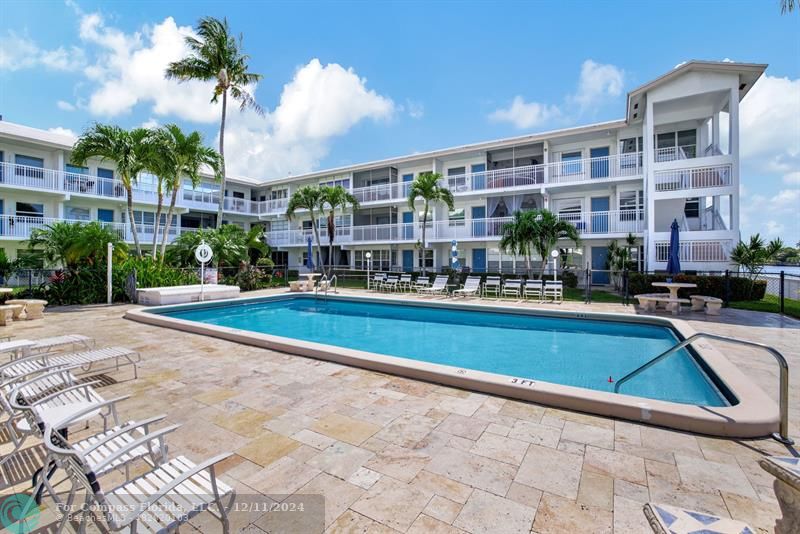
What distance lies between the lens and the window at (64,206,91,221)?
22.0 metres

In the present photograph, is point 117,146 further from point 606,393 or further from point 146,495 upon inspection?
point 606,393

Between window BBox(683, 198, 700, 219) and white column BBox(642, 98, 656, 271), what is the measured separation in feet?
12.5

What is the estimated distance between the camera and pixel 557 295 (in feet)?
49.4

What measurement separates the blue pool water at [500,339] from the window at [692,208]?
40.3 ft

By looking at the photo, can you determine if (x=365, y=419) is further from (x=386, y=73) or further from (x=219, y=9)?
(x=219, y=9)

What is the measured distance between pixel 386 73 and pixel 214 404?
20.6m

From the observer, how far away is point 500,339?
31.4 ft

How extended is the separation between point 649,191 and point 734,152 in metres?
3.15

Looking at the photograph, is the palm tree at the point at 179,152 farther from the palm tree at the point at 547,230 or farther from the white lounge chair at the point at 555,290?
the white lounge chair at the point at 555,290

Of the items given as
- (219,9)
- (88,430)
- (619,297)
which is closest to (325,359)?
(88,430)

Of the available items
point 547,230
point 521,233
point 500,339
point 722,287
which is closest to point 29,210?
point 500,339

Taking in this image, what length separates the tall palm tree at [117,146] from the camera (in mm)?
14250

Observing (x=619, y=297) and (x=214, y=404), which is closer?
(x=214, y=404)

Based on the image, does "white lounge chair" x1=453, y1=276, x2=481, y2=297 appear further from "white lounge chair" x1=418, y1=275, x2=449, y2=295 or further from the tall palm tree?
the tall palm tree
